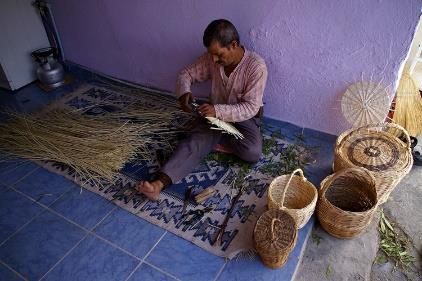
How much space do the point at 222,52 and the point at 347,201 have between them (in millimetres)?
1190

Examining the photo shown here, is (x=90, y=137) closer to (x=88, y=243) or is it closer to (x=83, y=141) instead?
(x=83, y=141)

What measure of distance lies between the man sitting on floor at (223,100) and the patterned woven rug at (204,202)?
83mm

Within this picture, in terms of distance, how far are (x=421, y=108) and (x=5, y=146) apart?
3135mm

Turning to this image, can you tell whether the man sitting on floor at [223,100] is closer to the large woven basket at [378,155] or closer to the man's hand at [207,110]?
the man's hand at [207,110]

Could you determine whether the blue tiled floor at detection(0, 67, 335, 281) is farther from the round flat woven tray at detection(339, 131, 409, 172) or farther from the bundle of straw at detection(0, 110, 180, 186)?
the round flat woven tray at detection(339, 131, 409, 172)

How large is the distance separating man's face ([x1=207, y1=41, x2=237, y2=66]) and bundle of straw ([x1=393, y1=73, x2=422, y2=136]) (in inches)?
49.9

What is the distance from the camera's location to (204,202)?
2.17 m

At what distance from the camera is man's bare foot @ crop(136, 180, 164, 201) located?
2.13 meters

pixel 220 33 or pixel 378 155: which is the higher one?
pixel 220 33

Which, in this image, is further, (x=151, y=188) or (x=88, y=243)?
(x=151, y=188)

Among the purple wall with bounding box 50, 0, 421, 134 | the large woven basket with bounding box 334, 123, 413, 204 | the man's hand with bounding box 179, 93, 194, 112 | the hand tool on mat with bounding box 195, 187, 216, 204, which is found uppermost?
the purple wall with bounding box 50, 0, 421, 134

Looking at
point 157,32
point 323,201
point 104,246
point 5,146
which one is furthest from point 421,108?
point 5,146

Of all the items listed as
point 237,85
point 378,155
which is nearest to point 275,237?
point 378,155

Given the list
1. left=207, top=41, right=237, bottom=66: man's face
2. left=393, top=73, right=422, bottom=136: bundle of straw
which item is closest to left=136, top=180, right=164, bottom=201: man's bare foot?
left=207, top=41, right=237, bottom=66: man's face
